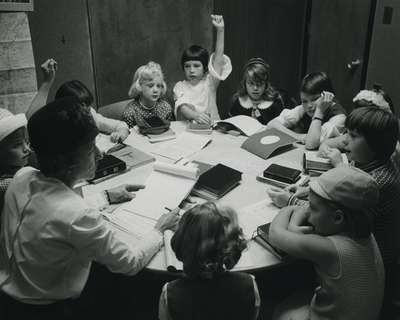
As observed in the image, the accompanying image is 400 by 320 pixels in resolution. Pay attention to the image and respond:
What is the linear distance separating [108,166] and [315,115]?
1.33 m

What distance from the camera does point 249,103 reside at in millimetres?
3301

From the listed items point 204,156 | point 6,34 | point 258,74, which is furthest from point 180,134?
point 6,34

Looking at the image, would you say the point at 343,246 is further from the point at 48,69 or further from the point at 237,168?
the point at 48,69

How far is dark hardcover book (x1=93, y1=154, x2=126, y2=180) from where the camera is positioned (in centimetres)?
221

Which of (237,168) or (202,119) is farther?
(202,119)

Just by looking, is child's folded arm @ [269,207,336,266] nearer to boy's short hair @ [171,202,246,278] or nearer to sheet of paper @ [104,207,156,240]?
boy's short hair @ [171,202,246,278]

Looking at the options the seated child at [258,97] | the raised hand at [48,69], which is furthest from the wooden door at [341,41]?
the raised hand at [48,69]

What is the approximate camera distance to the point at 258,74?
10.4 feet

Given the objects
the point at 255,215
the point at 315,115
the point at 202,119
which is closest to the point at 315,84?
the point at 315,115

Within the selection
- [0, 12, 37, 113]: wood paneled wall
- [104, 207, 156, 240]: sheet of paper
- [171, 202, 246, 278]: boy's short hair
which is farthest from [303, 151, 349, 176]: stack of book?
[0, 12, 37, 113]: wood paneled wall

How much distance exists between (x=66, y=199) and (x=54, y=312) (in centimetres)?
A: 40

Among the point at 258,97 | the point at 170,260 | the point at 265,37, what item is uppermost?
the point at 265,37

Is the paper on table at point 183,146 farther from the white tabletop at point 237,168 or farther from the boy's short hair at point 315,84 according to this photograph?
the boy's short hair at point 315,84

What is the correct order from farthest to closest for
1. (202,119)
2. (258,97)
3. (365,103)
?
(258,97) → (202,119) → (365,103)
